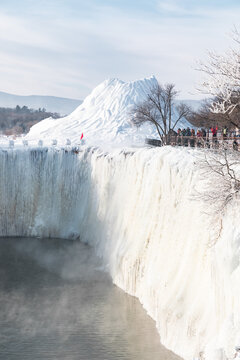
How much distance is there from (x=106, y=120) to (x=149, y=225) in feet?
91.1

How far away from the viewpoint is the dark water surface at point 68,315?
17422 millimetres

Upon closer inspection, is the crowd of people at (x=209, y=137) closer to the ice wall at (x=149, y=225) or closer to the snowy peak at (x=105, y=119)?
the ice wall at (x=149, y=225)

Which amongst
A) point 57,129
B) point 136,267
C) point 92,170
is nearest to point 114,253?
point 136,267

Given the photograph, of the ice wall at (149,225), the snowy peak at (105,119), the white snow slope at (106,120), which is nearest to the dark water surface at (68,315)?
the ice wall at (149,225)

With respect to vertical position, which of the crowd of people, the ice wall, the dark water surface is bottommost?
the dark water surface

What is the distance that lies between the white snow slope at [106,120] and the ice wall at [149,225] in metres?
5.53

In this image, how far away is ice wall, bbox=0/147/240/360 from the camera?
14195 millimetres

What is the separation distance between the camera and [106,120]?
4950 centimetres

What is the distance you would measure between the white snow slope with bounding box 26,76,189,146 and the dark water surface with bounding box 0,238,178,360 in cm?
1509

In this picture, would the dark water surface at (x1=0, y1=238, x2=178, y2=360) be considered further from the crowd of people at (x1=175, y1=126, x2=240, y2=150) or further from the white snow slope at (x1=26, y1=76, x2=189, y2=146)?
the white snow slope at (x1=26, y1=76, x2=189, y2=146)

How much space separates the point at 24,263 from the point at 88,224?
6.21 meters

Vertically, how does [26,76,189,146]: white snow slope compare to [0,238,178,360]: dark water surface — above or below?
above

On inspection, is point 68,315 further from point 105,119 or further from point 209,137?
point 105,119

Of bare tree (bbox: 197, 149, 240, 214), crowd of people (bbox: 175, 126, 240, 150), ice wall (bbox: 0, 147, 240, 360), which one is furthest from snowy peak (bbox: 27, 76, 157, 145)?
bare tree (bbox: 197, 149, 240, 214)
